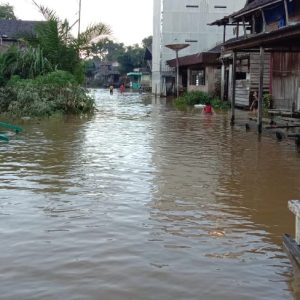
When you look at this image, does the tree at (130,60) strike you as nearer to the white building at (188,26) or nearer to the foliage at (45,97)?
the white building at (188,26)

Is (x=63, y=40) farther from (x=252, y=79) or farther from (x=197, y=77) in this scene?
(x=197, y=77)

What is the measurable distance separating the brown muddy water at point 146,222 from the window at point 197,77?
25810 millimetres

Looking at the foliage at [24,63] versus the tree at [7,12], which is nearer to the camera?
the foliage at [24,63]

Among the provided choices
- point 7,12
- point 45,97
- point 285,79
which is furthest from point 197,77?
point 7,12

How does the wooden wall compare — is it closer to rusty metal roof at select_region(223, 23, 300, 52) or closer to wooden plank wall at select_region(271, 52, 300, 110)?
wooden plank wall at select_region(271, 52, 300, 110)

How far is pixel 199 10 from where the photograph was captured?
4916cm

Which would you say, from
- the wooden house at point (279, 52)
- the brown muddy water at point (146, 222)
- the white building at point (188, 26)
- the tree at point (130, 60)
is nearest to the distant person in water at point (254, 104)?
the wooden house at point (279, 52)

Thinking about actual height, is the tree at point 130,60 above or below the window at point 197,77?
above

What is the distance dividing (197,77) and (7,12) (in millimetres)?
50407

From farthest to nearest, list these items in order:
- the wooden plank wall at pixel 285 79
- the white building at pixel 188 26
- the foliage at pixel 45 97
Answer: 1. the white building at pixel 188 26
2. the foliage at pixel 45 97
3. the wooden plank wall at pixel 285 79

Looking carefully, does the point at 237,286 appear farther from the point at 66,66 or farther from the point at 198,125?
the point at 66,66

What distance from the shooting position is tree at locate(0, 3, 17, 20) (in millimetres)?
79900

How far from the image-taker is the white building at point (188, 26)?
48.8 m

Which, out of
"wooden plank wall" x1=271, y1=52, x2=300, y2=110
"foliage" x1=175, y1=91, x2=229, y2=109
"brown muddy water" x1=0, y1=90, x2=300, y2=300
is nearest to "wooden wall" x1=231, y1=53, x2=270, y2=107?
"wooden plank wall" x1=271, y1=52, x2=300, y2=110
